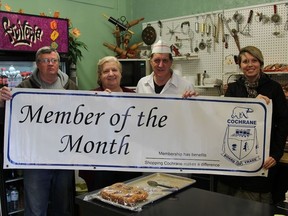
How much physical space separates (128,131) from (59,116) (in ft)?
1.60

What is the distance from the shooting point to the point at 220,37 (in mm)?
4000

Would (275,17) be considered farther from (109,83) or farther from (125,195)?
(125,195)

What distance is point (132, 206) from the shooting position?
1.35 m

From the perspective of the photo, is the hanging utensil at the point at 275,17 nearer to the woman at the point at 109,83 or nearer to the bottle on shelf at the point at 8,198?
the woman at the point at 109,83

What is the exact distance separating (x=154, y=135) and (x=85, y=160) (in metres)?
0.50

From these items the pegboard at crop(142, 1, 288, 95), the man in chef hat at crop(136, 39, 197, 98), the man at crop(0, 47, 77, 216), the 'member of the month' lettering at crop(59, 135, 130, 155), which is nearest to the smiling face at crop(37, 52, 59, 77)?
the man at crop(0, 47, 77, 216)

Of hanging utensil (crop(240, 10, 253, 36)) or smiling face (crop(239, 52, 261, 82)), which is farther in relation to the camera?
hanging utensil (crop(240, 10, 253, 36))

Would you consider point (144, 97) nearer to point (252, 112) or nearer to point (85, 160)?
point (85, 160)

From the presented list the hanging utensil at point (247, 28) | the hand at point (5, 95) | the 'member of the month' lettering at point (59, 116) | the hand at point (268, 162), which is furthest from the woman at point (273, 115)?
the hanging utensil at point (247, 28)

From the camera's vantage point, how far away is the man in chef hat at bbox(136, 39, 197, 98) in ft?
8.06

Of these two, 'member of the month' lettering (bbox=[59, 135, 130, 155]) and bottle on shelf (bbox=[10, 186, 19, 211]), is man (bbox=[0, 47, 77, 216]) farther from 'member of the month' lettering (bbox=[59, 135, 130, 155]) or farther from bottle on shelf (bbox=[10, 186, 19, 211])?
bottle on shelf (bbox=[10, 186, 19, 211])

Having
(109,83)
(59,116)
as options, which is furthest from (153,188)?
(109,83)

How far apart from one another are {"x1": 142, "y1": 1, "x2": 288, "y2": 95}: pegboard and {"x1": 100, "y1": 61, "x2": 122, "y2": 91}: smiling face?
191 centimetres

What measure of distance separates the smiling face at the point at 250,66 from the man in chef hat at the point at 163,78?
483 mm
